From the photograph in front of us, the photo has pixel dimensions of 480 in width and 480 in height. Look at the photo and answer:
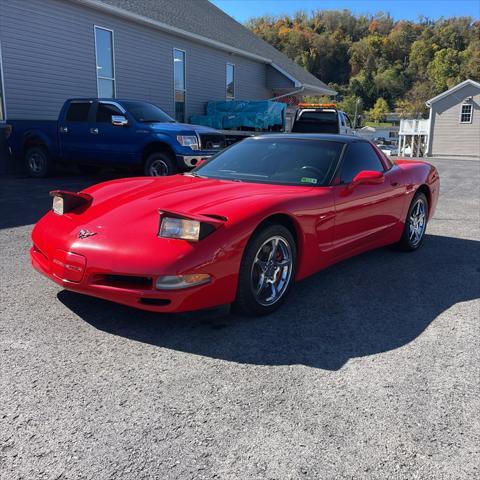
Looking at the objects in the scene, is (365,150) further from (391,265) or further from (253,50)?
(253,50)

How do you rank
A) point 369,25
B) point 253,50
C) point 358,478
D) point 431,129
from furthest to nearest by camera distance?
point 369,25
point 431,129
point 253,50
point 358,478

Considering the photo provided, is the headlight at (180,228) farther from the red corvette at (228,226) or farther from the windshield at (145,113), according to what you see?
the windshield at (145,113)

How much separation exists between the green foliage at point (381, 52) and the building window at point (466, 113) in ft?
171

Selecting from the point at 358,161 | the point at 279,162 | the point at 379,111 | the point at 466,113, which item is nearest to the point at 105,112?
the point at 279,162

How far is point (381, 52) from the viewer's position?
105 metres

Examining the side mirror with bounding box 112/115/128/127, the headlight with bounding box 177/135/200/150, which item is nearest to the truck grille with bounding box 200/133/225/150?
the headlight with bounding box 177/135/200/150

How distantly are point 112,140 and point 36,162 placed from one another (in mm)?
2227

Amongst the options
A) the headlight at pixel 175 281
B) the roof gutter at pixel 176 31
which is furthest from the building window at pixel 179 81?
the headlight at pixel 175 281

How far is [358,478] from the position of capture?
196 cm

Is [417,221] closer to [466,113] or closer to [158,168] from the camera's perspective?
[158,168]

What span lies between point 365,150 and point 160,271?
2903 millimetres

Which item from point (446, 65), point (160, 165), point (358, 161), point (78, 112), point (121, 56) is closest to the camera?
point (358, 161)

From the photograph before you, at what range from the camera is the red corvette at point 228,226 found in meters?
3.06

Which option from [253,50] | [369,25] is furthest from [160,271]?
[369,25]
